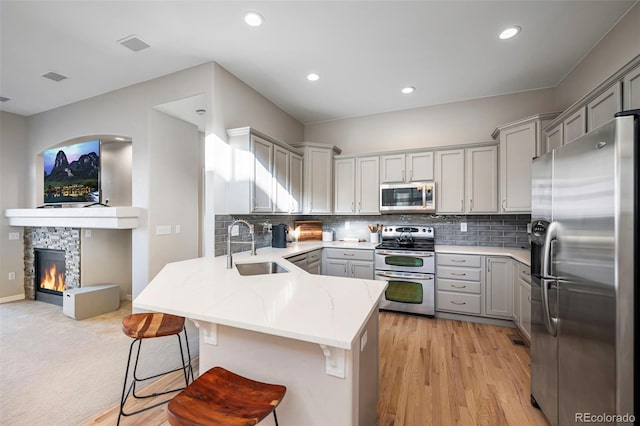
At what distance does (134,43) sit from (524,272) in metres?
4.46

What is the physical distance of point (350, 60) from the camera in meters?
2.85

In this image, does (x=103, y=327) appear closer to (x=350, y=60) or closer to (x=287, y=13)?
(x=287, y=13)

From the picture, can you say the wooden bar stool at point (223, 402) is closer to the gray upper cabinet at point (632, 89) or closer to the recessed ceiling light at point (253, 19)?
the recessed ceiling light at point (253, 19)

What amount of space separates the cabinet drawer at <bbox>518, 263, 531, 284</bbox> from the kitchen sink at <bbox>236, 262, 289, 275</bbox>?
2.42 meters

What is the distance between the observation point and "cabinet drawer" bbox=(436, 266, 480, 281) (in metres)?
3.29

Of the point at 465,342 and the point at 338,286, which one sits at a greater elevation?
the point at 338,286

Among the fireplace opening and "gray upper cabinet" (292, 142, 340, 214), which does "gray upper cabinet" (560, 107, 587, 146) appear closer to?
"gray upper cabinet" (292, 142, 340, 214)

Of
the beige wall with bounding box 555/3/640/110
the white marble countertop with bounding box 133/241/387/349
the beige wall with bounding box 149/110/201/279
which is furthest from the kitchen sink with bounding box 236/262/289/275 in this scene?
the beige wall with bounding box 555/3/640/110

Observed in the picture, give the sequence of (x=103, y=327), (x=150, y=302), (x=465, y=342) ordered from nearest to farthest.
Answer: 1. (x=150, y=302)
2. (x=465, y=342)
3. (x=103, y=327)

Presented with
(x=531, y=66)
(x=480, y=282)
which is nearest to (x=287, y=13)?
(x=531, y=66)

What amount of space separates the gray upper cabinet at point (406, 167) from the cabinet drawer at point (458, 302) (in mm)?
1588

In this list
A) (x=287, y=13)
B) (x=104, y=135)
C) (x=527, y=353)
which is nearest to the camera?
(x=287, y=13)

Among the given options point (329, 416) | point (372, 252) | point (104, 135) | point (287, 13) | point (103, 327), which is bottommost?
point (103, 327)

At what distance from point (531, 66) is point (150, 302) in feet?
13.6
